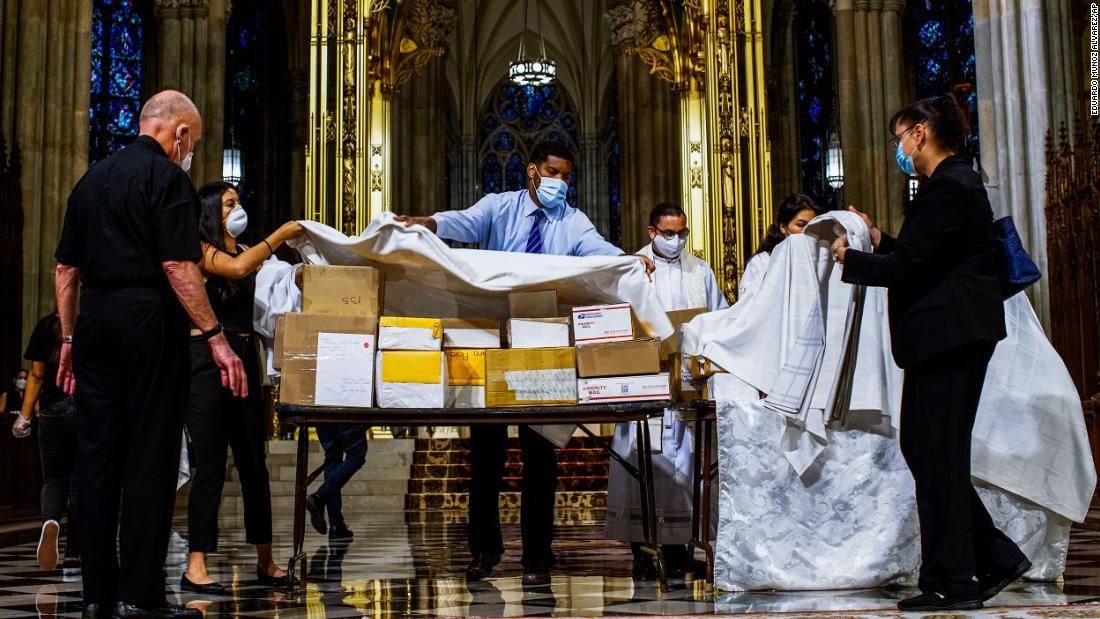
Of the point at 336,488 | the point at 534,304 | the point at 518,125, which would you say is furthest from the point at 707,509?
the point at 518,125

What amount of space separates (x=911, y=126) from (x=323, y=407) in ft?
7.15

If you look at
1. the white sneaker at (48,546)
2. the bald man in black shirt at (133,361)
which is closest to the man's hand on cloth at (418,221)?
the bald man in black shirt at (133,361)

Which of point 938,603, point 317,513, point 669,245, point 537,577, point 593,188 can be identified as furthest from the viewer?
point 593,188

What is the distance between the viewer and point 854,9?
57.6ft

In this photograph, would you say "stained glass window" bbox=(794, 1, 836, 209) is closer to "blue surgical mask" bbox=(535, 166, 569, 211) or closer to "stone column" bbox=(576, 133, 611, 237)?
"stone column" bbox=(576, 133, 611, 237)

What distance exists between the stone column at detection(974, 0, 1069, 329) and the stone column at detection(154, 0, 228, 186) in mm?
9633

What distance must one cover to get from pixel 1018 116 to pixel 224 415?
8.83 m

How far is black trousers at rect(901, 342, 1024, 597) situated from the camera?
3598mm

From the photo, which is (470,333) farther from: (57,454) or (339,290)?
(57,454)

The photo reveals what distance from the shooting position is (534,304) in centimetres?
471

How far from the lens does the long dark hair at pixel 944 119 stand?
3.87 metres

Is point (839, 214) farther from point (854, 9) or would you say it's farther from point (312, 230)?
point (854, 9)

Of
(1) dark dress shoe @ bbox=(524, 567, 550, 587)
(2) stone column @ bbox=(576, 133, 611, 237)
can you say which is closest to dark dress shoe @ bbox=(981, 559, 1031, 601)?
(1) dark dress shoe @ bbox=(524, 567, 550, 587)

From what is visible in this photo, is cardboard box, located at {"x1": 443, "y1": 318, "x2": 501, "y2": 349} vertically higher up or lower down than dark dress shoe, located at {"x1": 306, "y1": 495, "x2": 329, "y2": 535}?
higher up
